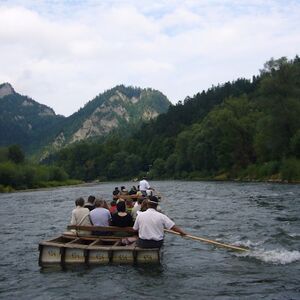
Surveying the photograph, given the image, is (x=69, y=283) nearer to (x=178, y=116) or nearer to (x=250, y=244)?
(x=250, y=244)

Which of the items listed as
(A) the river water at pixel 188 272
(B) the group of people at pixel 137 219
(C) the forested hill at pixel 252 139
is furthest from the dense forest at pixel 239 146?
(B) the group of people at pixel 137 219

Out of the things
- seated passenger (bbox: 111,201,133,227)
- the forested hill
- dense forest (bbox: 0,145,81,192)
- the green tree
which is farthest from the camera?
the green tree

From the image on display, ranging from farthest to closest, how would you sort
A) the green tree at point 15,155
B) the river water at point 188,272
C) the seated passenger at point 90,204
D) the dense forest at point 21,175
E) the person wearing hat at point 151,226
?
the green tree at point 15,155 < the dense forest at point 21,175 < the seated passenger at point 90,204 < the person wearing hat at point 151,226 < the river water at point 188,272

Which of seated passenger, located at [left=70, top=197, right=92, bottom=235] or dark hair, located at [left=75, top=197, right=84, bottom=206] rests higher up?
dark hair, located at [left=75, top=197, right=84, bottom=206]

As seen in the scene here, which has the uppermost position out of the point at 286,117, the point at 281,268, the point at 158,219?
the point at 286,117

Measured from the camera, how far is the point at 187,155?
12850cm

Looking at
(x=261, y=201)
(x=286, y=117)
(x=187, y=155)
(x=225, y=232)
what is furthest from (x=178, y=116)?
(x=225, y=232)

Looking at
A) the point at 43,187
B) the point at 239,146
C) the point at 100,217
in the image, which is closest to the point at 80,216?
the point at 100,217

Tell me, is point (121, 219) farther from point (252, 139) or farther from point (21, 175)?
point (21, 175)

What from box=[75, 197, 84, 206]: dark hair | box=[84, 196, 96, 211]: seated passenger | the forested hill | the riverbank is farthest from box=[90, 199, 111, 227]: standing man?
the riverbank

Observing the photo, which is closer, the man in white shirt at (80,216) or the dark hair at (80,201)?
the man in white shirt at (80,216)

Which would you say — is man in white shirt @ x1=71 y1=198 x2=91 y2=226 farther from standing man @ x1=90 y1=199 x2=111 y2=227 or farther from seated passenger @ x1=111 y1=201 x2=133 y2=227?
seated passenger @ x1=111 y1=201 x2=133 y2=227

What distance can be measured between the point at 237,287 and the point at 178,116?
186 metres

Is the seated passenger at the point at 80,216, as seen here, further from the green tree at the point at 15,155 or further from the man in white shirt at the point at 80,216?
the green tree at the point at 15,155
